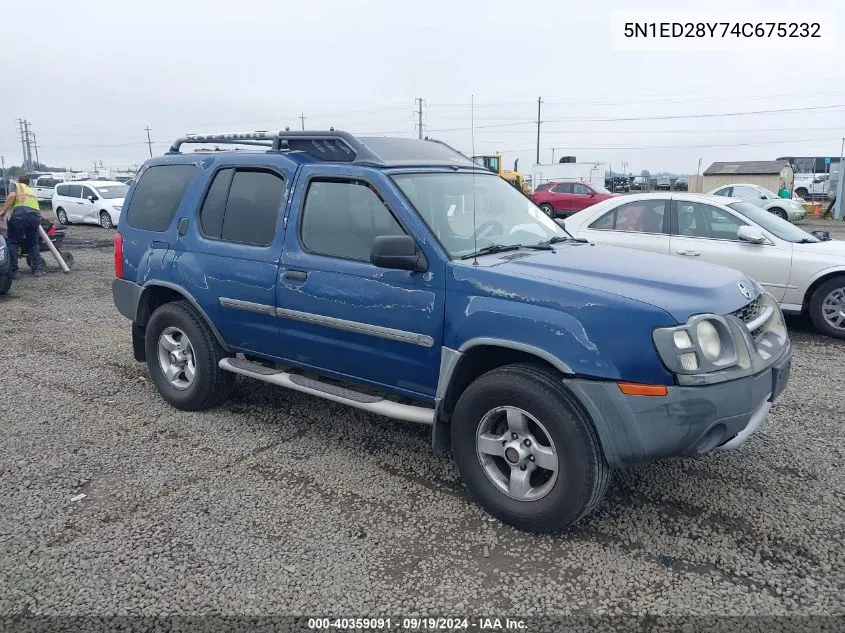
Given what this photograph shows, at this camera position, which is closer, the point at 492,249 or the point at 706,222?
the point at 492,249

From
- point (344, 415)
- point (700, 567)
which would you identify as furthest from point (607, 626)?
point (344, 415)

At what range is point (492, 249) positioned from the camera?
153 inches

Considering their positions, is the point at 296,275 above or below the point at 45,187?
above

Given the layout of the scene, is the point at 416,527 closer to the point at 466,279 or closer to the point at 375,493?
the point at 375,493

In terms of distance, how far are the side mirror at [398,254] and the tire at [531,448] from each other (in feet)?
2.38

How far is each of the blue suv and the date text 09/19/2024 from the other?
656mm

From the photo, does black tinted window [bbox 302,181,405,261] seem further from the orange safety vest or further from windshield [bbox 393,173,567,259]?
the orange safety vest

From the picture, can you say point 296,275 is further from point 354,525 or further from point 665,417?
point 665,417

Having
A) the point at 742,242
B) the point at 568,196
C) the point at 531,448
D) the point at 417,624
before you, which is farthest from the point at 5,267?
the point at 568,196

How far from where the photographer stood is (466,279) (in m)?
3.47

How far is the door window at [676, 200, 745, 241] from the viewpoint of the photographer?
295 inches

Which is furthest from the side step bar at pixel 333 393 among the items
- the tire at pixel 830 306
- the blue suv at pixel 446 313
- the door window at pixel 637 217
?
the tire at pixel 830 306

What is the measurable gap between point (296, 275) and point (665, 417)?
2371mm

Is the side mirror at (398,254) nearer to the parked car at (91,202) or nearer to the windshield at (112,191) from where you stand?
the parked car at (91,202)
